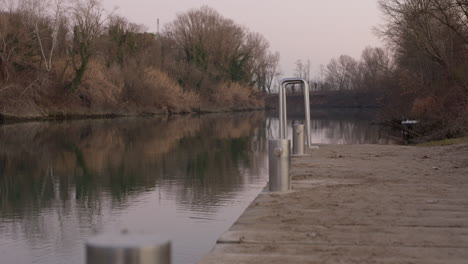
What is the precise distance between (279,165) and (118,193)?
4.35 metres

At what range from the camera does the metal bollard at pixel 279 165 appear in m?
8.68

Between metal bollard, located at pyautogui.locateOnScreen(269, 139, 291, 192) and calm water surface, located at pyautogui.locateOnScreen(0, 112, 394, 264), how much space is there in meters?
0.88

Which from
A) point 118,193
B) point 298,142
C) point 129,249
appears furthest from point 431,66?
point 129,249

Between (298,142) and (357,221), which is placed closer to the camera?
(357,221)

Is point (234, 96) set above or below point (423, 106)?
above

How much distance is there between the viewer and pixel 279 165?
877cm

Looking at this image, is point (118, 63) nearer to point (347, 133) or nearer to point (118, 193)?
point (347, 133)

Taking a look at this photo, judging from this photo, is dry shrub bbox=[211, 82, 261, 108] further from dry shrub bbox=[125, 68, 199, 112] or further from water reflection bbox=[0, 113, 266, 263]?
water reflection bbox=[0, 113, 266, 263]

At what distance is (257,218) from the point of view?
7012 mm

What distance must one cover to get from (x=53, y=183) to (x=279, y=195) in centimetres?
673

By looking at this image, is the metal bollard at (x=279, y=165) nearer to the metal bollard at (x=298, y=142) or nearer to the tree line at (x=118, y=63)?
the metal bollard at (x=298, y=142)

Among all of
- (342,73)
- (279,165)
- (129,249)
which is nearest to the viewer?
(129,249)

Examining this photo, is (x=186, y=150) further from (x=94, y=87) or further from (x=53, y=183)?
(x=94, y=87)

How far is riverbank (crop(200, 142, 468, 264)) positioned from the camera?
5355 millimetres
